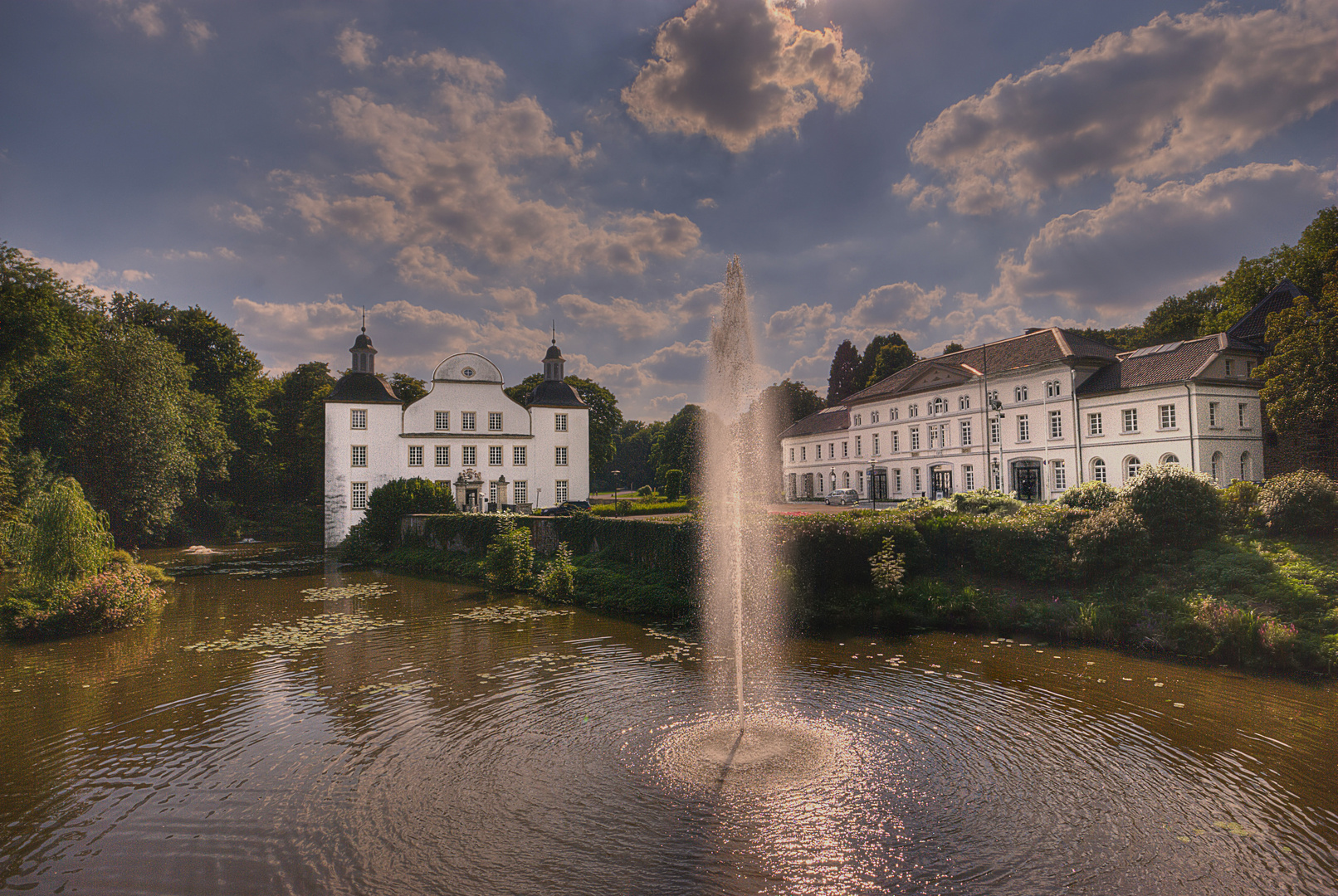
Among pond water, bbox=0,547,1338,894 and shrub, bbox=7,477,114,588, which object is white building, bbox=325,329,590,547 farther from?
pond water, bbox=0,547,1338,894

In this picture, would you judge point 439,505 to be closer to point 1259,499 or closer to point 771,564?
point 771,564

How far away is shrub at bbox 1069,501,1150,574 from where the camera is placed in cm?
1539

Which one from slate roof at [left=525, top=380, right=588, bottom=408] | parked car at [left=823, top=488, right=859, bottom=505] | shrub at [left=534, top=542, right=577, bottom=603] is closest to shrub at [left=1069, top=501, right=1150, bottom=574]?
shrub at [left=534, top=542, right=577, bottom=603]

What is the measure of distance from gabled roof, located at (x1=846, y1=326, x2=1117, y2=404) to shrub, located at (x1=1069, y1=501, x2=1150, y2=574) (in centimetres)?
2908

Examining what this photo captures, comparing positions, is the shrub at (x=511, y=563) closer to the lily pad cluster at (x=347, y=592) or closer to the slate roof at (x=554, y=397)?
the lily pad cluster at (x=347, y=592)

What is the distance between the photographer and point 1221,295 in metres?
44.8

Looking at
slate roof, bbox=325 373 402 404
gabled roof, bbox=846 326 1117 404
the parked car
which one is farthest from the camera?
the parked car

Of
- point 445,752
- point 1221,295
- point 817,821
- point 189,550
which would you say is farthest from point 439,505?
point 1221,295

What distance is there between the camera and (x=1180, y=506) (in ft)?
52.7

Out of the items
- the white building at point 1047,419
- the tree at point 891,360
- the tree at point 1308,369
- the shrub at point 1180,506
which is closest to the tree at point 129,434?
the white building at point 1047,419

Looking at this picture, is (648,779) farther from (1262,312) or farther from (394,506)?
(1262,312)

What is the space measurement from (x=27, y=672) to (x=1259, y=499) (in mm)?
28249

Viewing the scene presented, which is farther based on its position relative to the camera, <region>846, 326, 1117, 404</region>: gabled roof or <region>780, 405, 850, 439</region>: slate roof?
<region>780, 405, 850, 439</region>: slate roof

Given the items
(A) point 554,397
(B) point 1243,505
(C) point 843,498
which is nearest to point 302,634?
(B) point 1243,505
